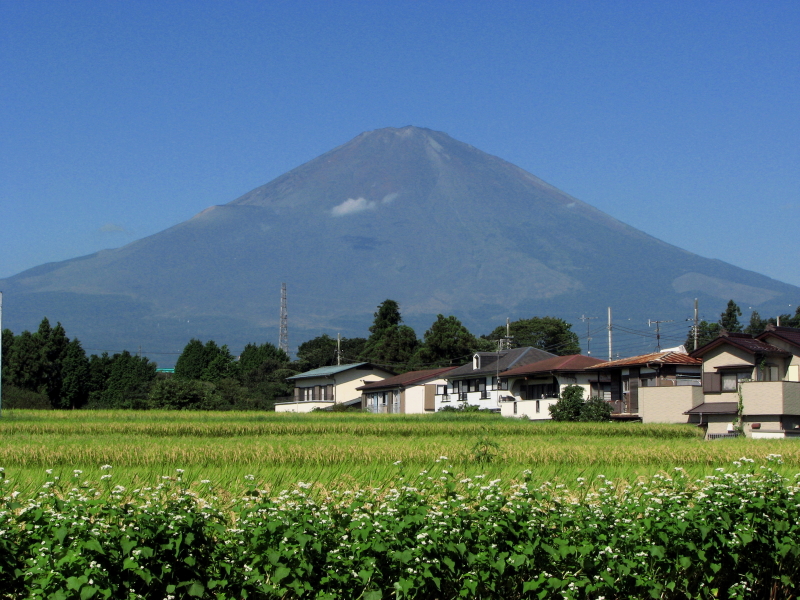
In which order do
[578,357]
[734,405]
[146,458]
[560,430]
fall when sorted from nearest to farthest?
[146,458] → [560,430] → [734,405] → [578,357]

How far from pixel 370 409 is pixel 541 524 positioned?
74318mm

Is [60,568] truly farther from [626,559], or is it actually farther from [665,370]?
[665,370]

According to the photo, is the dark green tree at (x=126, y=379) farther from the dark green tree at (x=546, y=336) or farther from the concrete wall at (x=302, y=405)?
the dark green tree at (x=546, y=336)

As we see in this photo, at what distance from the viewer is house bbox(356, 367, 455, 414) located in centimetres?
7869

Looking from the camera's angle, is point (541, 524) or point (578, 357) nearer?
point (541, 524)

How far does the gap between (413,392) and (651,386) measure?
1259 inches

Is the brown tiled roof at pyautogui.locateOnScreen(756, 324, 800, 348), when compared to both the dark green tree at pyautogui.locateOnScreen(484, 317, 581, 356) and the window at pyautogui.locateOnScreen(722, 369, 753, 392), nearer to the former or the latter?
the window at pyautogui.locateOnScreen(722, 369, 753, 392)

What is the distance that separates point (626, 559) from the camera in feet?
32.0

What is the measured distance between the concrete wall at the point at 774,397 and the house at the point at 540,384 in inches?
639

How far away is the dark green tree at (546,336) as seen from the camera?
123m

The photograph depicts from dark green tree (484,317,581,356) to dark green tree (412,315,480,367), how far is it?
20.8m

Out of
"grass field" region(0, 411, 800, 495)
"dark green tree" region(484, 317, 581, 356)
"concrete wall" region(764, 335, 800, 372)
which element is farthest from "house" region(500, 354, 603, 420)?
"dark green tree" region(484, 317, 581, 356)

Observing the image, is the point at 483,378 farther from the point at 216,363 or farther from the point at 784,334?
the point at 216,363

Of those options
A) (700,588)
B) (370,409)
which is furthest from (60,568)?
(370,409)
